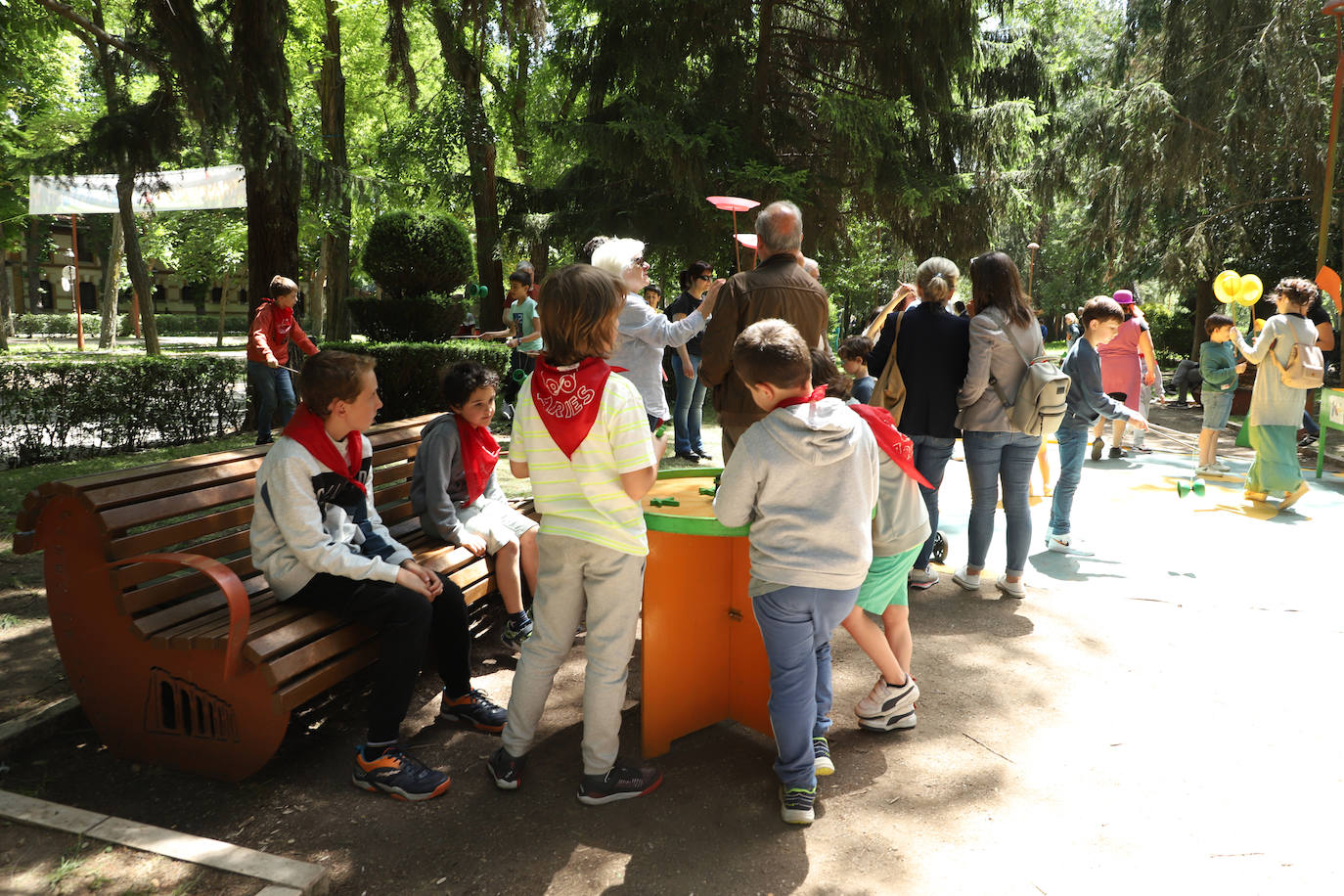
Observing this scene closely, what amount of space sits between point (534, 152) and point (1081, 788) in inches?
749

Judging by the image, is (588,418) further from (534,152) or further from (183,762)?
(534,152)

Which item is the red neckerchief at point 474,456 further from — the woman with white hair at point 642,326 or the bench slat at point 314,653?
the bench slat at point 314,653

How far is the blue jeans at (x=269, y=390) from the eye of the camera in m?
9.40

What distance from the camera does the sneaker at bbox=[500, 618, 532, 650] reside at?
4.39 meters

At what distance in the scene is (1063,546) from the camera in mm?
6359

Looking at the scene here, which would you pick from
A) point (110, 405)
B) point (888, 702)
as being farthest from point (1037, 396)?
point (110, 405)

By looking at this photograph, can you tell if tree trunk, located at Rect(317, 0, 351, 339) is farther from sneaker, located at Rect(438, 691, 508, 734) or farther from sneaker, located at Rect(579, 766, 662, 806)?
sneaker, located at Rect(579, 766, 662, 806)

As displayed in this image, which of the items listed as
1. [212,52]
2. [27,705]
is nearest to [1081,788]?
[27,705]

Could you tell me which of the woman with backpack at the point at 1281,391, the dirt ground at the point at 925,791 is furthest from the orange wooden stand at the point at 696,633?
the woman with backpack at the point at 1281,391

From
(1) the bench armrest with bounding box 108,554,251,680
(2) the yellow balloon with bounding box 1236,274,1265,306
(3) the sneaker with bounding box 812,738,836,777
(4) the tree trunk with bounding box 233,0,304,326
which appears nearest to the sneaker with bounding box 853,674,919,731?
(3) the sneaker with bounding box 812,738,836,777

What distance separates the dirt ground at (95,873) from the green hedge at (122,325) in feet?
140

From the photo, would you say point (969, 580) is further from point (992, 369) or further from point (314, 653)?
point (314, 653)

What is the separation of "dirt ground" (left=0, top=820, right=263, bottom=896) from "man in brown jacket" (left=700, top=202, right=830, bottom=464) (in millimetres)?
2606

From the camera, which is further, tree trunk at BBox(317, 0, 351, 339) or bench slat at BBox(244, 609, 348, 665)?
tree trunk at BBox(317, 0, 351, 339)
